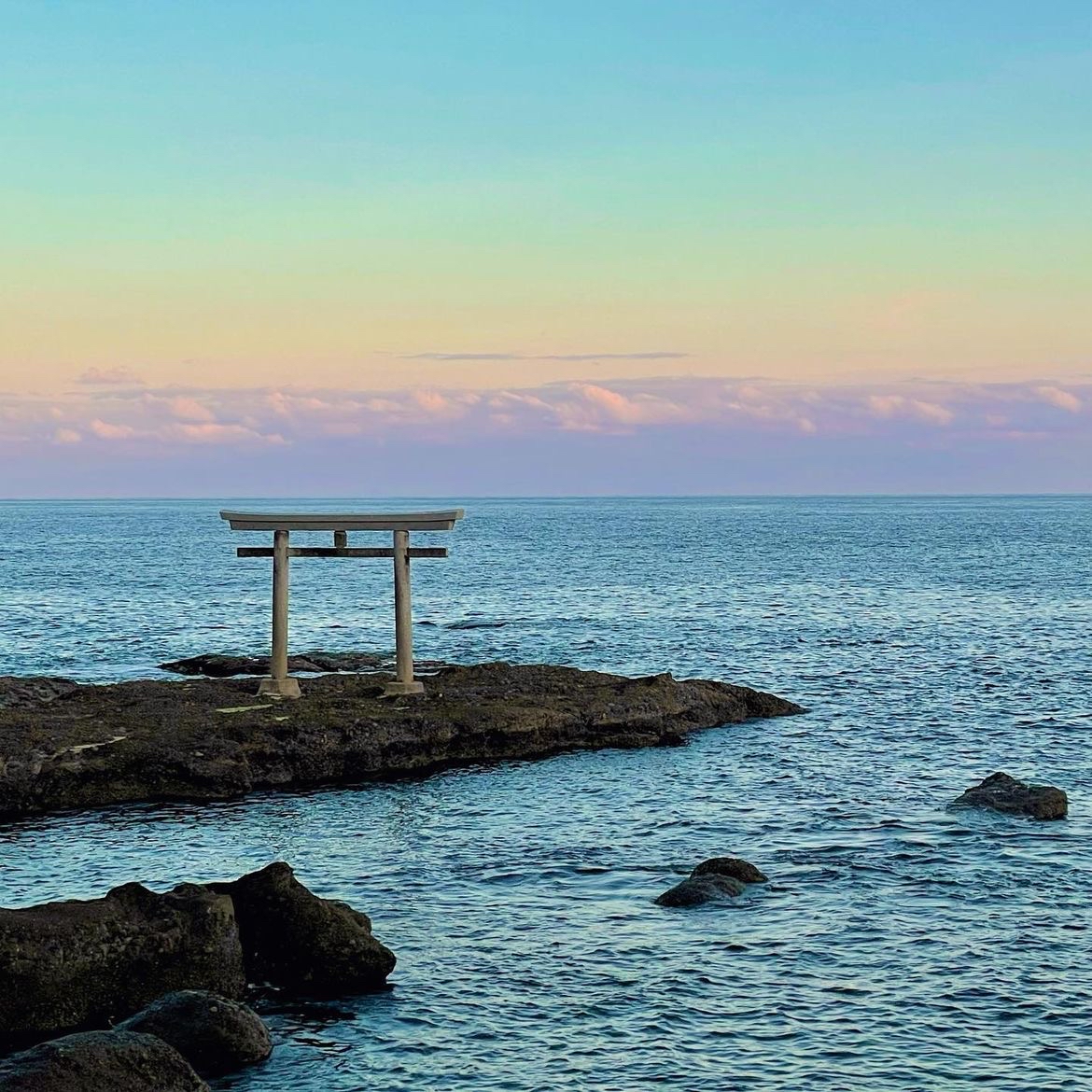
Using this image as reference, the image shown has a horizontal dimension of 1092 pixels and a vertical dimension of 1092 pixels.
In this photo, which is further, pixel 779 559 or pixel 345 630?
pixel 779 559

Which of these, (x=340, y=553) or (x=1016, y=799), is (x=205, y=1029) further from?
(x=340, y=553)

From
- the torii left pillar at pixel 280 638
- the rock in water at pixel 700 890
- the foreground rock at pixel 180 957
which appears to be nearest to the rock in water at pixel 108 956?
the foreground rock at pixel 180 957

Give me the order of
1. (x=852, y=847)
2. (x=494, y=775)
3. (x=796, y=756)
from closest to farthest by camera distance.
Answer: (x=852, y=847) < (x=494, y=775) < (x=796, y=756)

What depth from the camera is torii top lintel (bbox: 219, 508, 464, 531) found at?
3055 cm

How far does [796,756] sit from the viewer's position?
96.5 ft

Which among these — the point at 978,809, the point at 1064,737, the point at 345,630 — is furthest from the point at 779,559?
the point at 978,809

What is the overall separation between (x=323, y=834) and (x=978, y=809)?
10839 mm

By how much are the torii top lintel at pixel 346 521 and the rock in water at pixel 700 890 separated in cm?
1289

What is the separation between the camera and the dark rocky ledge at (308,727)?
24641 mm

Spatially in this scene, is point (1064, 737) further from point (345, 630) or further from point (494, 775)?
point (345, 630)

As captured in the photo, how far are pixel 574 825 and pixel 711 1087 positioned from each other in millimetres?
10281

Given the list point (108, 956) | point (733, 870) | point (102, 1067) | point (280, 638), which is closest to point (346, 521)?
point (280, 638)

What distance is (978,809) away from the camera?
79.0 feet

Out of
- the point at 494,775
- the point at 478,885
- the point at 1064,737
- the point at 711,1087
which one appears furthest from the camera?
the point at 1064,737
